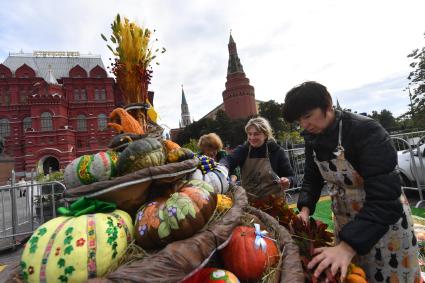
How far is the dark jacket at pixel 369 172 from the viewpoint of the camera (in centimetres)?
116

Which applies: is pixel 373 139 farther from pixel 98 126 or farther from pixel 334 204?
pixel 98 126

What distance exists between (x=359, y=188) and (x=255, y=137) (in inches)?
71.0

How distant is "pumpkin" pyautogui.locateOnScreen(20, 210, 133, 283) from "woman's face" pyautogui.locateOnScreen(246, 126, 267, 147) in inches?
90.1

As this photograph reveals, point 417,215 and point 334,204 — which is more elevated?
point 334,204

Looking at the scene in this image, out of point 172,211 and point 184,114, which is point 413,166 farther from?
point 184,114

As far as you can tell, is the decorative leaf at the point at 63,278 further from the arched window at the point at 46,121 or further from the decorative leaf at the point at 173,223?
the arched window at the point at 46,121

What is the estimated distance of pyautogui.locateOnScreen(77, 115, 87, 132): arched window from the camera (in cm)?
4169

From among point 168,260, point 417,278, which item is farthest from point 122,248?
point 417,278

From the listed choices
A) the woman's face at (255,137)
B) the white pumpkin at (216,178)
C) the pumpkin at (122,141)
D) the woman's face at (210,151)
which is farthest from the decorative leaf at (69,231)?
the woman's face at (210,151)

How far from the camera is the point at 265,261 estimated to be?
129 centimetres

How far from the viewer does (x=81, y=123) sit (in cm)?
4197

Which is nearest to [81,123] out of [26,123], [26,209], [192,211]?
[26,123]

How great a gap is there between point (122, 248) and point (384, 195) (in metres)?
1.21

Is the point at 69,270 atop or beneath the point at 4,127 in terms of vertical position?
beneath
